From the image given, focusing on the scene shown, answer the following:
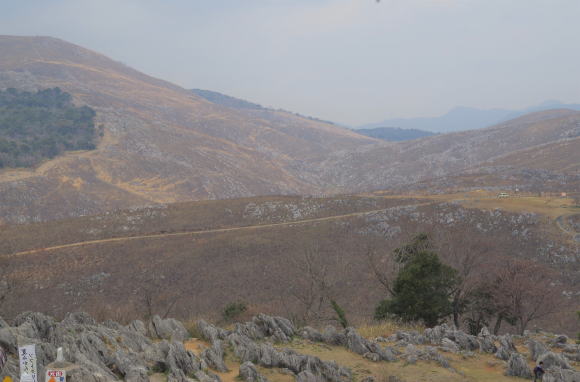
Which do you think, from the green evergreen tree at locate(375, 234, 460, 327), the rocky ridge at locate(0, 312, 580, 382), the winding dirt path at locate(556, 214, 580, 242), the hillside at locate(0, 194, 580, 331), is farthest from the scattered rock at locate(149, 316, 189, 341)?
the winding dirt path at locate(556, 214, 580, 242)

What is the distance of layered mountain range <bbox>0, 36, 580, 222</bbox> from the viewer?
92625 millimetres

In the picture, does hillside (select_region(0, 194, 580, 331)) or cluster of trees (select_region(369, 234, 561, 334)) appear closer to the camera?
cluster of trees (select_region(369, 234, 561, 334))

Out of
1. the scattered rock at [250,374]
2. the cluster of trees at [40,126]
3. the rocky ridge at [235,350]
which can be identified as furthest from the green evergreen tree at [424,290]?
the cluster of trees at [40,126]

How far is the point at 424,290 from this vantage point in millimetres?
22312

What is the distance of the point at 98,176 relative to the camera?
338 ft

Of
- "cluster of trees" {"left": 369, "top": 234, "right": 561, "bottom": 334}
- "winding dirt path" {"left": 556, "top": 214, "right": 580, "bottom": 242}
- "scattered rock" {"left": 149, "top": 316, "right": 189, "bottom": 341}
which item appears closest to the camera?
"scattered rock" {"left": 149, "top": 316, "right": 189, "bottom": 341}

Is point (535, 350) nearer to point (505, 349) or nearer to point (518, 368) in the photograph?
point (505, 349)

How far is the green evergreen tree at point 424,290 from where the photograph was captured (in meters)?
22.3

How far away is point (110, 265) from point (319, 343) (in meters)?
36.7

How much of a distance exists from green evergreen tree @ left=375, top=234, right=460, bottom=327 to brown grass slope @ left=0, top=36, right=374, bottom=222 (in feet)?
270

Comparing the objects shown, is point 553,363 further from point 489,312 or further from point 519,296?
point 489,312

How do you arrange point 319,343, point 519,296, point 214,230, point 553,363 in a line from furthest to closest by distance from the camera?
point 214,230, point 519,296, point 319,343, point 553,363

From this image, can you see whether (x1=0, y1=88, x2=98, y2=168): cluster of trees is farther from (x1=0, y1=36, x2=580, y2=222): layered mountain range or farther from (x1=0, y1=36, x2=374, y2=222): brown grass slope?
(x1=0, y1=36, x2=374, y2=222): brown grass slope

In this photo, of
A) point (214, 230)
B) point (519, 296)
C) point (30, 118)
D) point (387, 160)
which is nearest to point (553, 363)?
point (519, 296)
